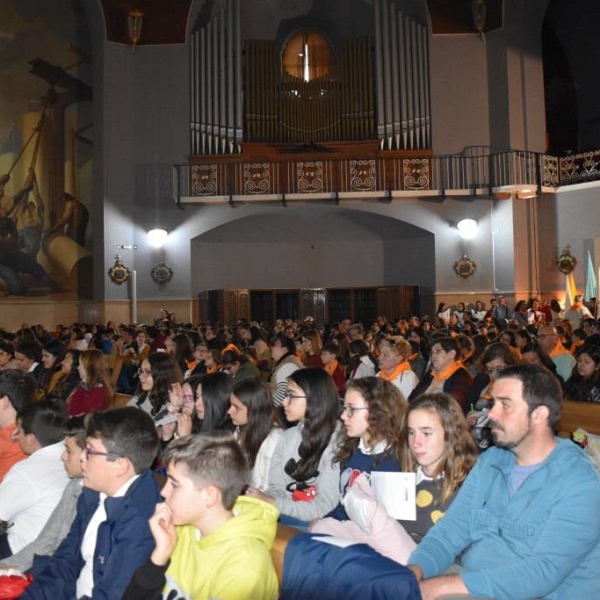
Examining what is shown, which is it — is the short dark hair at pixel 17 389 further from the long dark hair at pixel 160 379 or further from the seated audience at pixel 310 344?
the seated audience at pixel 310 344

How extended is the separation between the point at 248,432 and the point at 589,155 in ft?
55.4

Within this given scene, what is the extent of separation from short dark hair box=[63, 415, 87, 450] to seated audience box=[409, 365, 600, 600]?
73.9 inches

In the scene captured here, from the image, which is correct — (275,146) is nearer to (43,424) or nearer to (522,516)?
(43,424)

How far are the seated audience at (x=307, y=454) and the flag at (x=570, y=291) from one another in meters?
15.5

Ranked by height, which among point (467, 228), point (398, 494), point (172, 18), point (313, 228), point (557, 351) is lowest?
point (398, 494)

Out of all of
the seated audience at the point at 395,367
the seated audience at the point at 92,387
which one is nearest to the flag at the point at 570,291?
the seated audience at the point at 395,367

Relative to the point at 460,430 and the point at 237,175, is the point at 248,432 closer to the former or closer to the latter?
the point at 460,430

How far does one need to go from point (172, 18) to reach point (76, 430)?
19371 millimetres

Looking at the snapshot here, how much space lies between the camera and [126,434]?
3.69 meters

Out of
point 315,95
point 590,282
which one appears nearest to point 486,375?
point 590,282

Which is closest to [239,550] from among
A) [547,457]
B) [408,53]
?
[547,457]

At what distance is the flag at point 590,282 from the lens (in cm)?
1911

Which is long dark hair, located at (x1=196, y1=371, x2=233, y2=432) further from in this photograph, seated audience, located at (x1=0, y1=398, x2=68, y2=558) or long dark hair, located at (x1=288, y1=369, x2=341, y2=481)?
seated audience, located at (x1=0, y1=398, x2=68, y2=558)

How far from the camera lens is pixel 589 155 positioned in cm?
1994
